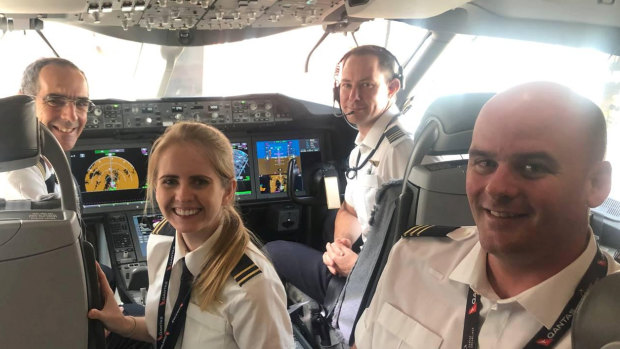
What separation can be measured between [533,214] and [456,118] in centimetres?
50

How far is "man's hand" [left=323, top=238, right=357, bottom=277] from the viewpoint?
2.20 m

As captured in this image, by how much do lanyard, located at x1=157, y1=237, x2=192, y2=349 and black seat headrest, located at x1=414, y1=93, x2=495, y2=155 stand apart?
2.76 ft

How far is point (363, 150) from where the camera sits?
2475 mm

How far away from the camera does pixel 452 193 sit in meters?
1.44

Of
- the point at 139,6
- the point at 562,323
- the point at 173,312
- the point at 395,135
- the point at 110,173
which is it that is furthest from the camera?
the point at 110,173

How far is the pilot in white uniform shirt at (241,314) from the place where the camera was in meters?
1.32

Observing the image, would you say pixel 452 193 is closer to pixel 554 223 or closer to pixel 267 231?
pixel 554 223

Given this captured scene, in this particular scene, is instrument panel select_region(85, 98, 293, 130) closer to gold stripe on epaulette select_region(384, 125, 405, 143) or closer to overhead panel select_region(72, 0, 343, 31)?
overhead panel select_region(72, 0, 343, 31)

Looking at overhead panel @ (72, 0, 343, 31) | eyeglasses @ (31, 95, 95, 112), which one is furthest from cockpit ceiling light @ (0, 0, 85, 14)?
eyeglasses @ (31, 95, 95, 112)

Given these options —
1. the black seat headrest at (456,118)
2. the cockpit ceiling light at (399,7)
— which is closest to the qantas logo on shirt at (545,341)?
the black seat headrest at (456,118)

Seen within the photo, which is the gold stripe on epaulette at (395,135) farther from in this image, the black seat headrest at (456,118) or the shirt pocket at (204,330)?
the shirt pocket at (204,330)

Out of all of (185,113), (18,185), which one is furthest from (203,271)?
(185,113)

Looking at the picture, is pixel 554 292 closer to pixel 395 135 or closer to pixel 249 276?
pixel 249 276

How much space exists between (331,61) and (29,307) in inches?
166
